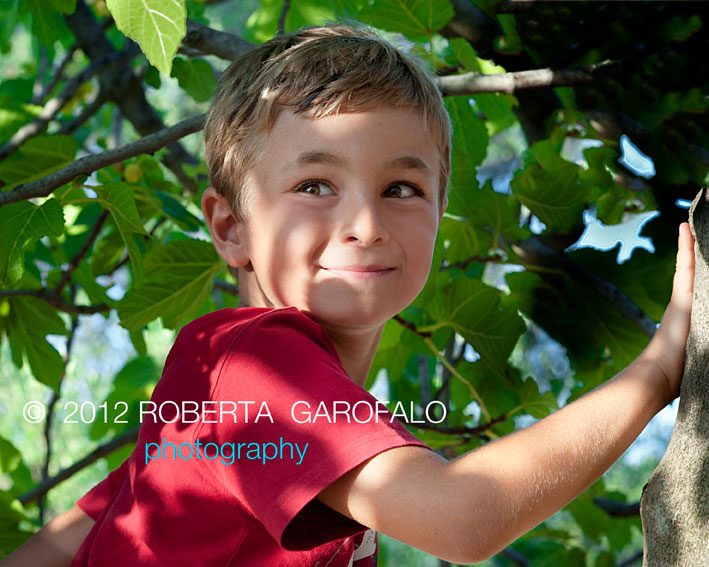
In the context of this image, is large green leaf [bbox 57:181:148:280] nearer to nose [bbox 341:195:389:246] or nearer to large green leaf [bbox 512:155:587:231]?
nose [bbox 341:195:389:246]

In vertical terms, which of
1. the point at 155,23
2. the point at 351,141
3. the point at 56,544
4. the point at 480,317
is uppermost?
the point at 155,23

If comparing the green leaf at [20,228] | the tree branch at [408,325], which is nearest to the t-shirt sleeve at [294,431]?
the green leaf at [20,228]

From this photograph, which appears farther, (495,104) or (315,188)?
(495,104)

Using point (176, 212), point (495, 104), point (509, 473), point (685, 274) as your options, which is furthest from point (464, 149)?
point (509, 473)

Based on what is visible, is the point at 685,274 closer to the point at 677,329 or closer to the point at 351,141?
the point at 677,329

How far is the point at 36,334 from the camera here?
1549 mm

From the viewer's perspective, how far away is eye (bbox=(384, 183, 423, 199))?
97 centimetres

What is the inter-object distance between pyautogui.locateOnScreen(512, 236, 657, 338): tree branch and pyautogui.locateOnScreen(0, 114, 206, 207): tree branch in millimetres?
682

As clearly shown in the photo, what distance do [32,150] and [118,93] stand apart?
0.80 metres

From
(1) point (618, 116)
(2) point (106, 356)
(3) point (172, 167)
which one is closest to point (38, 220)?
(1) point (618, 116)

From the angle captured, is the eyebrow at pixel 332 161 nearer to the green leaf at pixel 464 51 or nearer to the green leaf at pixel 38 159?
the green leaf at pixel 464 51

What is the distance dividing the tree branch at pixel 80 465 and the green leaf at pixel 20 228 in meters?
0.86

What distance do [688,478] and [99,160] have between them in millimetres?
850

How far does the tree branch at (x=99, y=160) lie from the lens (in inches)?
44.7
